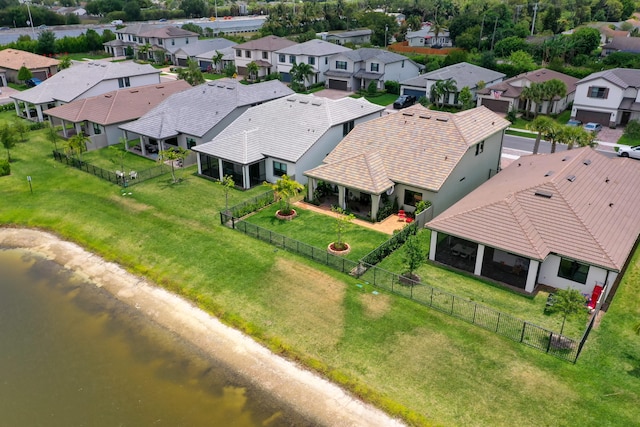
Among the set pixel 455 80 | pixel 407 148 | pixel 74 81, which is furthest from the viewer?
pixel 455 80

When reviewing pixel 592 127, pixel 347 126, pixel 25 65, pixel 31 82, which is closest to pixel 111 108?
pixel 347 126

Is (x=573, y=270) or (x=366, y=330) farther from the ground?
(x=573, y=270)

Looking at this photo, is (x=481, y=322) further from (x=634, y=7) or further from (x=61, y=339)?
(x=634, y=7)

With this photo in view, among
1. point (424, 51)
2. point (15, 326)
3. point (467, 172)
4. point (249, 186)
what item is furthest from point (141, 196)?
point (424, 51)

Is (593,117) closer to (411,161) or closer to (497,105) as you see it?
(497,105)

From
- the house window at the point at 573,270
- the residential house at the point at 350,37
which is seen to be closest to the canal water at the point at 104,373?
the house window at the point at 573,270
